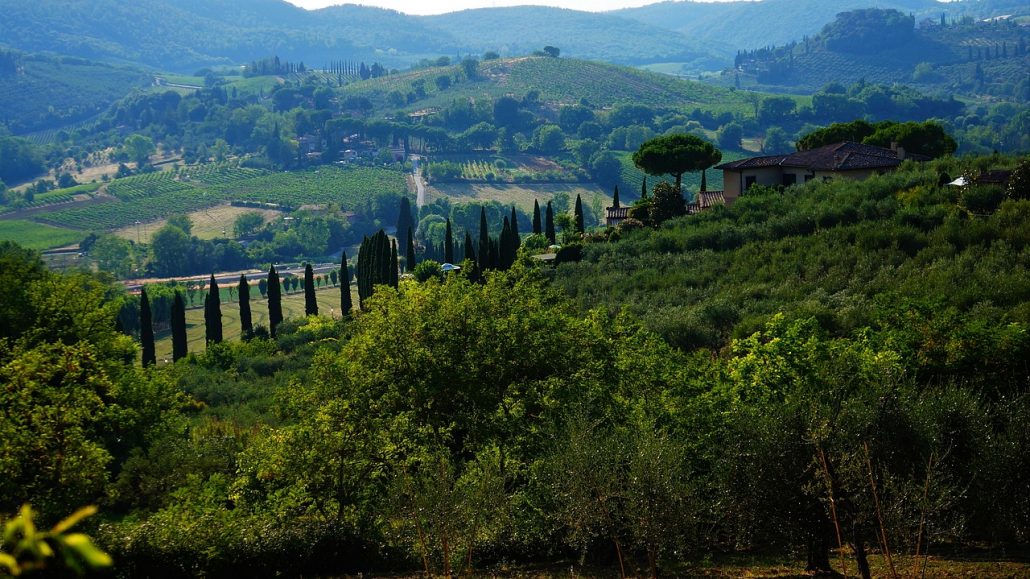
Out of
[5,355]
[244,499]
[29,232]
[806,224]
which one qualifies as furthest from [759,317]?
[29,232]

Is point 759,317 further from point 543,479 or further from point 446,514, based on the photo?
point 446,514

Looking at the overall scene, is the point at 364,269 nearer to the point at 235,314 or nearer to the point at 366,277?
the point at 366,277

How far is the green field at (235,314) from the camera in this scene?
10231 cm

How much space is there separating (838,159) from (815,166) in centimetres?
143

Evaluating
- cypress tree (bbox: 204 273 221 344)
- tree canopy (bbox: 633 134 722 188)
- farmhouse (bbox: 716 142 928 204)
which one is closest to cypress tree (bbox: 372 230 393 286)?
cypress tree (bbox: 204 273 221 344)

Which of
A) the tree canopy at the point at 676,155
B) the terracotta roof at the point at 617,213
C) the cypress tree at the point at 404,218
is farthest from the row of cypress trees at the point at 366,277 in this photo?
the cypress tree at the point at 404,218

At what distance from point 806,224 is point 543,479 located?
35.7m

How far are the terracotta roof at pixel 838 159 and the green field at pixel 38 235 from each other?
150m

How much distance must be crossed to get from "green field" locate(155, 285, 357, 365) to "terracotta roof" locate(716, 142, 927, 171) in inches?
1801

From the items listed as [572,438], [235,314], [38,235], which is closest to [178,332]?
[235,314]

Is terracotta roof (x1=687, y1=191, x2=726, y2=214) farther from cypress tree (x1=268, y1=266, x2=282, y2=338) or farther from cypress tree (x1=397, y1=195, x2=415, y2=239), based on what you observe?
cypress tree (x1=397, y1=195, x2=415, y2=239)

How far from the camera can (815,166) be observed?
63.1 meters

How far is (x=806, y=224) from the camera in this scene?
5428 cm

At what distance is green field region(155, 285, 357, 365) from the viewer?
102 m
